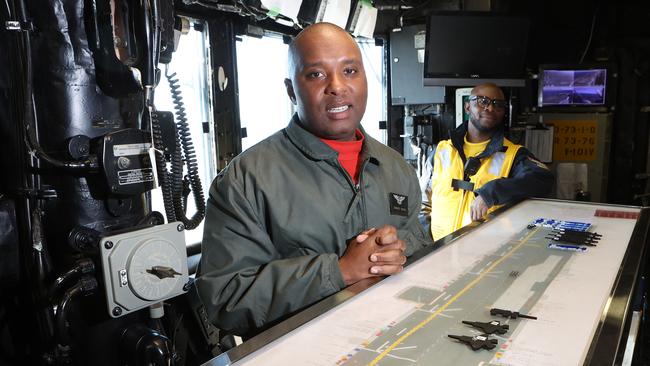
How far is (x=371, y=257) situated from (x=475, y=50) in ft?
10.1

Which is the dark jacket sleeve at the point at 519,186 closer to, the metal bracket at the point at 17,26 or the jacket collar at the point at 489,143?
the jacket collar at the point at 489,143

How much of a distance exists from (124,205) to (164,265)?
0.30m

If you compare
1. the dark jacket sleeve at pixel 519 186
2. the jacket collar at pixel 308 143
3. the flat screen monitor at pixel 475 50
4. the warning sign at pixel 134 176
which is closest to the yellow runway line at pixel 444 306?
the jacket collar at pixel 308 143

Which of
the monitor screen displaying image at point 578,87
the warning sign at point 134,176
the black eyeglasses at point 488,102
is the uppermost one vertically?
the monitor screen displaying image at point 578,87

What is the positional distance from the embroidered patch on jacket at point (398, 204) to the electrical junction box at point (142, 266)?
659 millimetres

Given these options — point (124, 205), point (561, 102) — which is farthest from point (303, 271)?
point (561, 102)

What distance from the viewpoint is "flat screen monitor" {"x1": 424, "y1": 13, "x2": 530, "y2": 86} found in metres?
3.73

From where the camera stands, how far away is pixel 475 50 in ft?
12.5

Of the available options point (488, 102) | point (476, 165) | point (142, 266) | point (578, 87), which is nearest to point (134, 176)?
point (142, 266)

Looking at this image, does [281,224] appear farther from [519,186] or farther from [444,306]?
[519,186]

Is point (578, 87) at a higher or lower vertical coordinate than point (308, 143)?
higher

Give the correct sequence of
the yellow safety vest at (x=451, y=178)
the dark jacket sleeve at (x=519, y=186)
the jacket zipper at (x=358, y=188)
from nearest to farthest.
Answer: the jacket zipper at (x=358, y=188), the dark jacket sleeve at (x=519, y=186), the yellow safety vest at (x=451, y=178)

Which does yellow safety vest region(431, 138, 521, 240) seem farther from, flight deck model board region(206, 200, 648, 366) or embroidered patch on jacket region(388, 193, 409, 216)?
embroidered patch on jacket region(388, 193, 409, 216)

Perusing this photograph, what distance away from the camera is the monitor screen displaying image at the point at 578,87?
4301 millimetres
